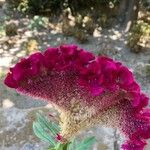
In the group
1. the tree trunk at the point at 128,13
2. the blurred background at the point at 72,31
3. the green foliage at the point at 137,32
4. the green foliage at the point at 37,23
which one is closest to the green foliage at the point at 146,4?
the blurred background at the point at 72,31

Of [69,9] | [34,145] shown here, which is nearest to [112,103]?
[34,145]

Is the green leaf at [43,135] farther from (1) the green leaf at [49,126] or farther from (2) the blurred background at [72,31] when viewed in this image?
(2) the blurred background at [72,31]

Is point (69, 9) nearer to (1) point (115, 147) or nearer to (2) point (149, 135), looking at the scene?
(1) point (115, 147)

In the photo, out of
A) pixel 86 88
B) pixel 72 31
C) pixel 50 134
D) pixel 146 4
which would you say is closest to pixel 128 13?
pixel 146 4

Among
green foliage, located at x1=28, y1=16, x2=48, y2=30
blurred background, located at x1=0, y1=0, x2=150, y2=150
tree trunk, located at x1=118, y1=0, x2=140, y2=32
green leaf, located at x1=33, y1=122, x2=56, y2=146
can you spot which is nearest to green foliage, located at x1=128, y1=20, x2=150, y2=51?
blurred background, located at x1=0, y1=0, x2=150, y2=150

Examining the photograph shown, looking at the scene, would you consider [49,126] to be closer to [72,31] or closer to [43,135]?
[43,135]

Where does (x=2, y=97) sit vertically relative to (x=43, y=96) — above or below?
below
